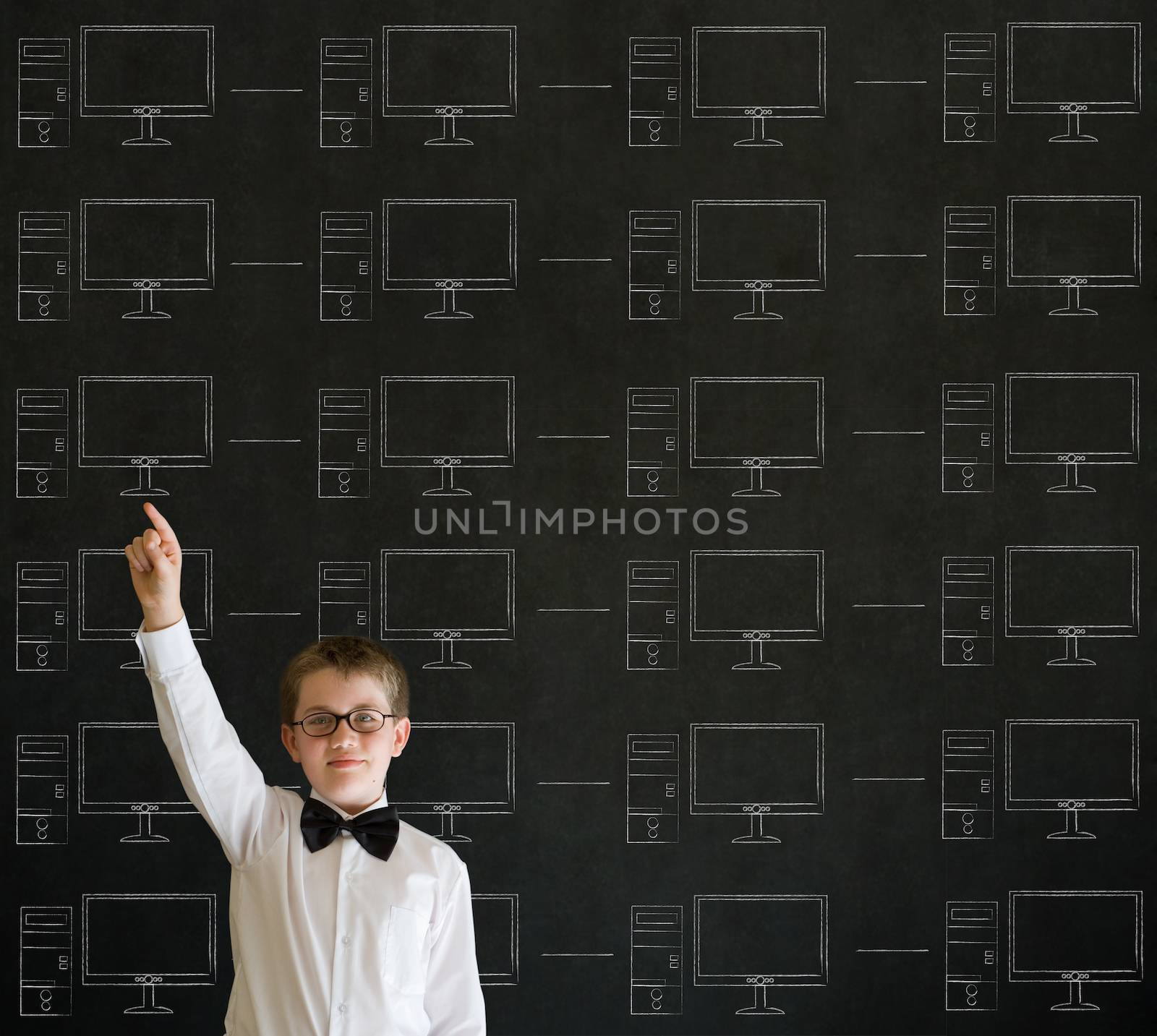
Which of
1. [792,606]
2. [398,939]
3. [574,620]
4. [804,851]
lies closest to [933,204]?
[792,606]

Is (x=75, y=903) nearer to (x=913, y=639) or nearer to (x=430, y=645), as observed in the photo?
(x=430, y=645)

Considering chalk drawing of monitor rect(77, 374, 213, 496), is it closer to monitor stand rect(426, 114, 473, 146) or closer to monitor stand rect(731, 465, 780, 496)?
monitor stand rect(426, 114, 473, 146)

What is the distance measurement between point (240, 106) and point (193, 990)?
1720mm

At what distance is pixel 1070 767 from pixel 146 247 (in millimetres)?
2071

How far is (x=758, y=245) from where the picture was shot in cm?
213

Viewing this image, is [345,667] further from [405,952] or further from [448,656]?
[448,656]

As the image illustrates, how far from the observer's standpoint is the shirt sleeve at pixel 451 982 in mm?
1461

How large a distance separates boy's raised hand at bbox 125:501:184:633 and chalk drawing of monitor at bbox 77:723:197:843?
2.83 ft

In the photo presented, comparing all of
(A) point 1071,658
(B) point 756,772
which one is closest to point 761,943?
(B) point 756,772

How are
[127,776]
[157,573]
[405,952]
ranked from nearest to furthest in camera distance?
[157,573]
[405,952]
[127,776]

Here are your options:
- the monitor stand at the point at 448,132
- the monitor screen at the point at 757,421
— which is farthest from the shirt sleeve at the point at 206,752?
the monitor stand at the point at 448,132

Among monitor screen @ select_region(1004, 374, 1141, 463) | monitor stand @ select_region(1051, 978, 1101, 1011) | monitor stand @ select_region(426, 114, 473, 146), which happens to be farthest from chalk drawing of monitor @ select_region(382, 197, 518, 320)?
monitor stand @ select_region(1051, 978, 1101, 1011)

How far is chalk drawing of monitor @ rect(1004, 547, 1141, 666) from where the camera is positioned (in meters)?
2.13

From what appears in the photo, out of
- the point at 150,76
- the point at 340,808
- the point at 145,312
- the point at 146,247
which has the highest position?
the point at 150,76
